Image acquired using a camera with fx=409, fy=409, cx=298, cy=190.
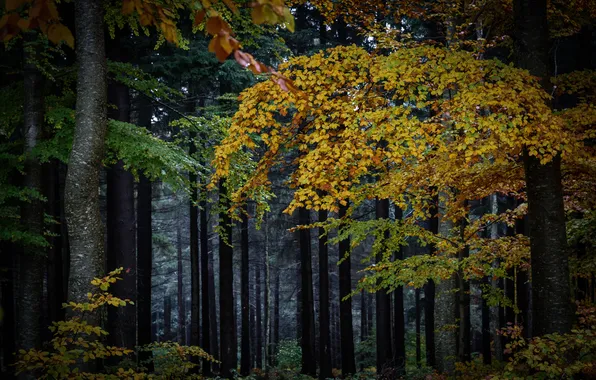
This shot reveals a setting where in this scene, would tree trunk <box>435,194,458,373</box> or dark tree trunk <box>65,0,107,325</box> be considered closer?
dark tree trunk <box>65,0,107,325</box>

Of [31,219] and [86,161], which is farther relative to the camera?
[31,219]

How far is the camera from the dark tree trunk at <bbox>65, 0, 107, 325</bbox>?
562cm

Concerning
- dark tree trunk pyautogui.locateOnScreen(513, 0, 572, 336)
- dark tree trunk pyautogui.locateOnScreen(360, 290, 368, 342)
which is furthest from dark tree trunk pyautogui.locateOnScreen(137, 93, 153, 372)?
dark tree trunk pyautogui.locateOnScreen(360, 290, 368, 342)

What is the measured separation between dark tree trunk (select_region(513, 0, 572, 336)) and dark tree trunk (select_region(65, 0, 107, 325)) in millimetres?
5949

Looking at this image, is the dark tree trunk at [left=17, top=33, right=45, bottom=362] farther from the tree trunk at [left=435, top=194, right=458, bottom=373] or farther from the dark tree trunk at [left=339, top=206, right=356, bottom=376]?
the dark tree trunk at [left=339, top=206, right=356, bottom=376]

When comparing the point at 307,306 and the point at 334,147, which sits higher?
the point at 334,147

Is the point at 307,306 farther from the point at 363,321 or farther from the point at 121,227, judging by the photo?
the point at 363,321

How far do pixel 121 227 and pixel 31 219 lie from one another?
10.7 feet

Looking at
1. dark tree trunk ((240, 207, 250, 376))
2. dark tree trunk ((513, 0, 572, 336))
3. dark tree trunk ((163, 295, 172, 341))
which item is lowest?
dark tree trunk ((163, 295, 172, 341))

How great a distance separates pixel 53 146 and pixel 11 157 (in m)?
0.79

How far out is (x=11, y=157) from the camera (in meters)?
7.02

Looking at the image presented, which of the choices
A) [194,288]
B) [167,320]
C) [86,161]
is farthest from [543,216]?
[167,320]

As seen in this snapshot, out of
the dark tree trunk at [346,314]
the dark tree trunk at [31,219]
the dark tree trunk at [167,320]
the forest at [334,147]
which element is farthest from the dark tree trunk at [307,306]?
the dark tree trunk at [167,320]

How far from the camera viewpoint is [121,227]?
1039 cm
